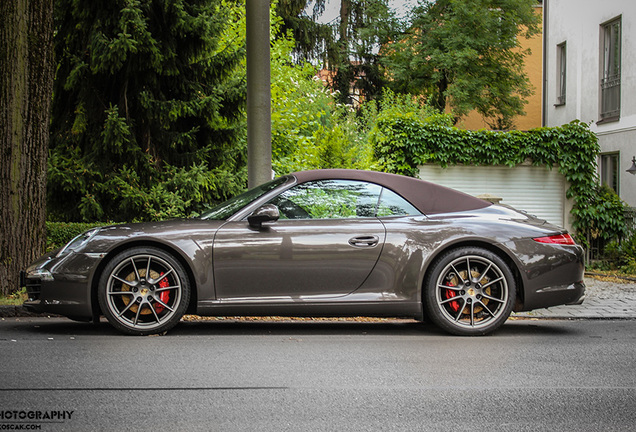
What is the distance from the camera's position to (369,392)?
4324mm

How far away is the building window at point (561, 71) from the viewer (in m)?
23.7

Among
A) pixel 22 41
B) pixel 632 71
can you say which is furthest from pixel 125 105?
pixel 632 71

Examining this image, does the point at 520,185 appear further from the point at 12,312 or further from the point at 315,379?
the point at 315,379

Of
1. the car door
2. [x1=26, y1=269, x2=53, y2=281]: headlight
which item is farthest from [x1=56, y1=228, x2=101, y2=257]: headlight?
the car door

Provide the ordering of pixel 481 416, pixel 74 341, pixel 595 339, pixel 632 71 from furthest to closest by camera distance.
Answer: pixel 632 71
pixel 595 339
pixel 74 341
pixel 481 416

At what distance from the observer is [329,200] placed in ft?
21.0

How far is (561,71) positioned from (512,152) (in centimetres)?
1130

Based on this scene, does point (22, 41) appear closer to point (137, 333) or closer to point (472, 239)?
point (137, 333)

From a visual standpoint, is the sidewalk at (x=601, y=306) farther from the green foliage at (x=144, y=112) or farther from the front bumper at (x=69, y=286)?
the green foliage at (x=144, y=112)

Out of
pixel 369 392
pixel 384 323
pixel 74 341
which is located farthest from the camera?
pixel 384 323

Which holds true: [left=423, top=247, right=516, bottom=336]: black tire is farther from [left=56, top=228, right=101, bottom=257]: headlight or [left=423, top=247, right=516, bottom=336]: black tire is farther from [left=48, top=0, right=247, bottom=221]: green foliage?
[left=48, top=0, right=247, bottom=221]: green foliage

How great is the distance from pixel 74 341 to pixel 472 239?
3.45 metres

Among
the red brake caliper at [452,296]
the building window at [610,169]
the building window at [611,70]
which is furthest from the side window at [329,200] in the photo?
the building window at [611,70]

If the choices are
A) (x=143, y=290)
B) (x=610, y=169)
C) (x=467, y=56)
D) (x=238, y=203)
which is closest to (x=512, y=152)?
(x=610, y=169)
